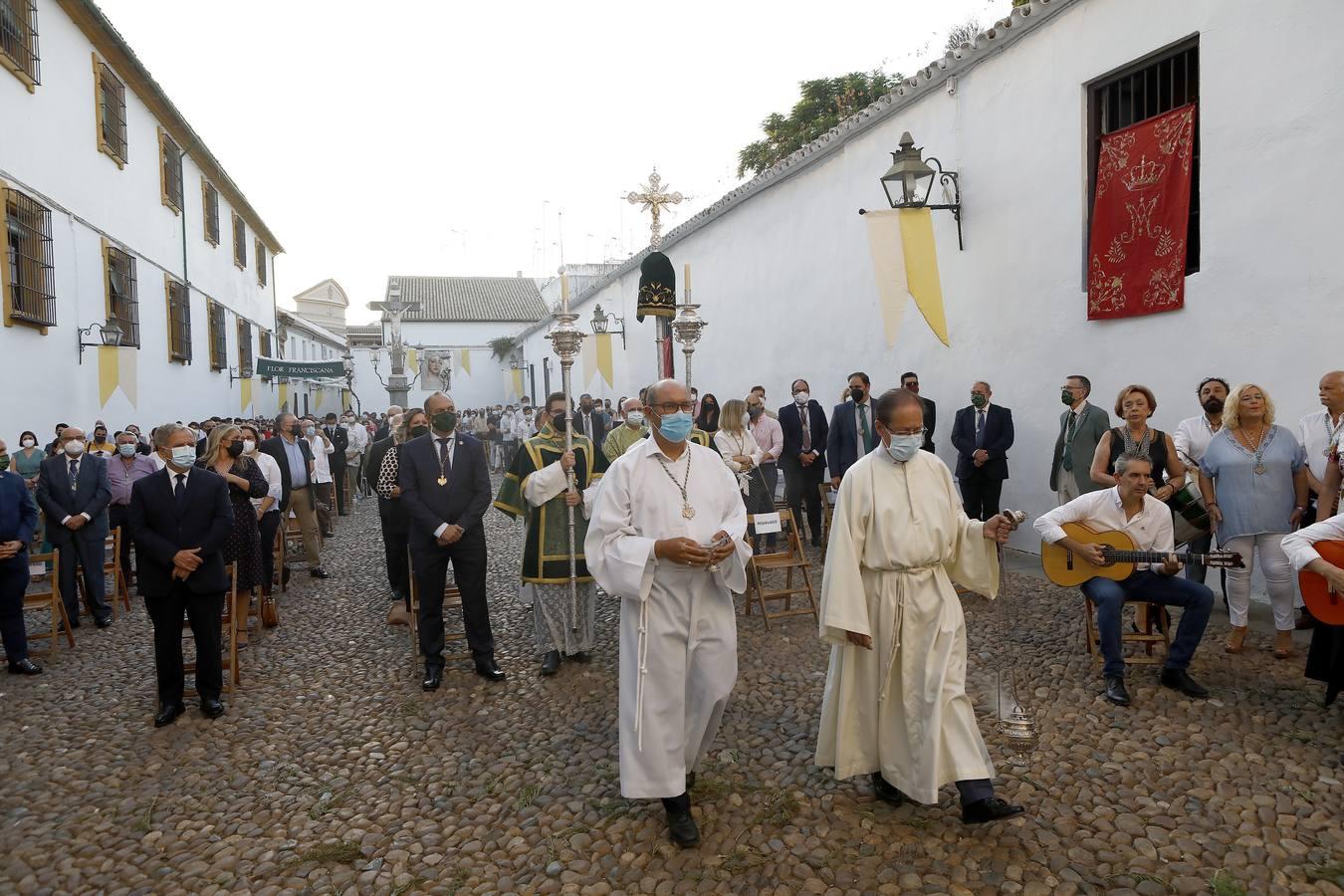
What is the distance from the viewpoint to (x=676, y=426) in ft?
12.6

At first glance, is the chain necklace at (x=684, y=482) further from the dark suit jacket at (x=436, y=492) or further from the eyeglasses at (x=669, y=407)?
the dark suit jacket at (x=436, y=492)

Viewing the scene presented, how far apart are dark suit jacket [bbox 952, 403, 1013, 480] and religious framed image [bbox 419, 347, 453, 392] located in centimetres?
3803

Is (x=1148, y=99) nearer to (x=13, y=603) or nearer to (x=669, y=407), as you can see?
(x=669, y=407)

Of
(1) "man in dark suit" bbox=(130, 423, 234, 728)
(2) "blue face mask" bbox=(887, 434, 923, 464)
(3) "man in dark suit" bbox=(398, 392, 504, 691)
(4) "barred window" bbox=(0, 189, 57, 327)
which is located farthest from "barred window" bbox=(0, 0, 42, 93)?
(2) "blue face mask" bbox=(887, 434, 923, 464)

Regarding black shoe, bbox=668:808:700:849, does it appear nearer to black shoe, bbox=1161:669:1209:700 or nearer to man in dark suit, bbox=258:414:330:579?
black shoe, bbox=1161:669:1209:700

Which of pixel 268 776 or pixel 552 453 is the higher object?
pixel 552 453

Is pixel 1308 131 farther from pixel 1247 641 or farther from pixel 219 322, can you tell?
pixel 219 322

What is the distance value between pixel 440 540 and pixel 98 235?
10277 mm

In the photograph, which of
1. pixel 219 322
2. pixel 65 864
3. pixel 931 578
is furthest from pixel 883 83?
pixel 65 864

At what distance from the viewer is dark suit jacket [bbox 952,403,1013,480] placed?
8352 millimetres

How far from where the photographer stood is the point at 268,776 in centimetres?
442

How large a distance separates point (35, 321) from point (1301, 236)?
1245 cm

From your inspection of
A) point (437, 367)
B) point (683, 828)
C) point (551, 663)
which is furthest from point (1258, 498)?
point (437, 367)

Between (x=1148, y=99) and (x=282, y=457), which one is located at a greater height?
(x=1148, y=99)
